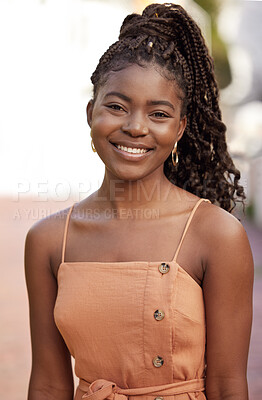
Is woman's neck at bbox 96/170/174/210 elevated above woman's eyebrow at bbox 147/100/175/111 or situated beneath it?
situated beneath

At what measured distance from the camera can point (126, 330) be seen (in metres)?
1.83

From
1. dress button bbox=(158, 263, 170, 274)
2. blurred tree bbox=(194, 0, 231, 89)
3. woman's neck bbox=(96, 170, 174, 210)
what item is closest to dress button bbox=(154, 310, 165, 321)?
dress button bbox=(158, 263, 170, 274)

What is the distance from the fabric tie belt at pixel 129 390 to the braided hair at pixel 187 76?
717mm

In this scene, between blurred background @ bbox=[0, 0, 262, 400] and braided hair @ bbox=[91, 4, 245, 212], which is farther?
blurred background @ bbox=[0, 0, 262, 400]

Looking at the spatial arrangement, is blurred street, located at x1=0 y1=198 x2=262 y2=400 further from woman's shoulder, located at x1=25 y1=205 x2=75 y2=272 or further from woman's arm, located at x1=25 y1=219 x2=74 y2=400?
woman's shoulder, located at x1=25 y1=205 x2=75 y2=272

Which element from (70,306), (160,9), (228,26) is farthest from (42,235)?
(228,26)

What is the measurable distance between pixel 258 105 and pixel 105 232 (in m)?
13.1

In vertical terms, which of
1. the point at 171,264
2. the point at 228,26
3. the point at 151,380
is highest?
the point at 228,26

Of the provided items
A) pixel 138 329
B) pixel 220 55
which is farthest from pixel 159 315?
pixel 220 55

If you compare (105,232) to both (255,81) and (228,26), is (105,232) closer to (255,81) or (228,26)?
(228,26)

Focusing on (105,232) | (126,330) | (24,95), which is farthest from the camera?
(24,95)

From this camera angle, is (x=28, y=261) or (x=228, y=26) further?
(x=228, y=26)

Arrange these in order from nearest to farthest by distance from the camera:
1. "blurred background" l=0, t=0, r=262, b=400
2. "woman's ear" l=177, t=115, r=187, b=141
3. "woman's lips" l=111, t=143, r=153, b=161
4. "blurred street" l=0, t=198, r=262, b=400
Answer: "woman's lips" l=111, t=143, r=153, b=161 < "woman's ear" l=177, t=115, r=187, b=141 < "blurred street" l=0, t=198, r=262, b=400 < "blurred background" l=0, t=0, r=262, b=400

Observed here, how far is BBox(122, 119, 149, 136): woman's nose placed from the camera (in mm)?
1844
